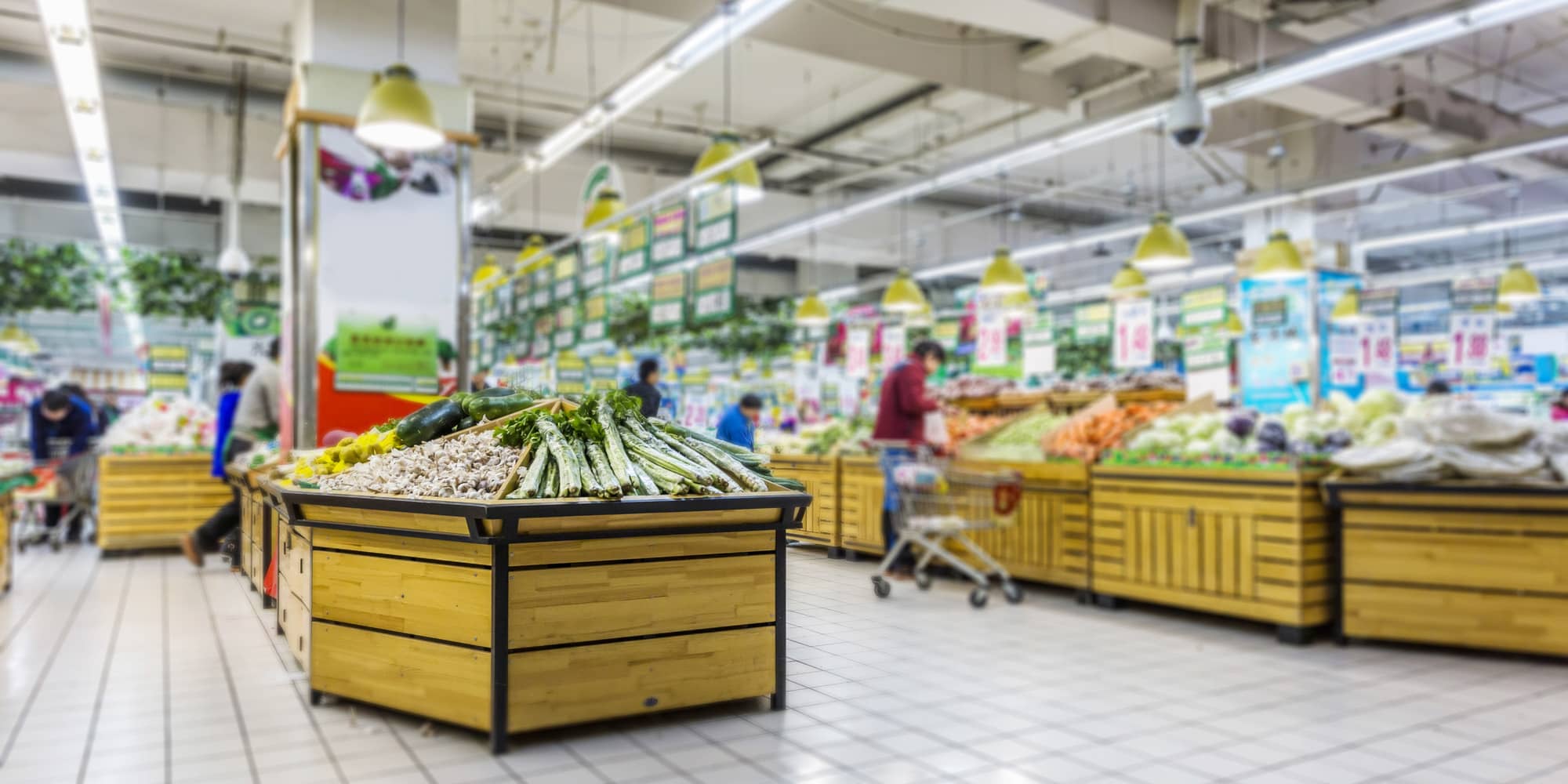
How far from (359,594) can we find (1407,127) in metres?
12.9

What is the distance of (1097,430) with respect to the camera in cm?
708

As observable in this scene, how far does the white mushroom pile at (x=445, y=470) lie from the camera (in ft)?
10.4

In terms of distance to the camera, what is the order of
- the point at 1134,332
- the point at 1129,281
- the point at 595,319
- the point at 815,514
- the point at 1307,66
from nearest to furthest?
the point at 815,514 < the point at 1307,66 < the point at 1129,281 < the point at 1134,332 < the point at 595,319

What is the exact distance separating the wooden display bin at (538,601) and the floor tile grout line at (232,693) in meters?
0.33

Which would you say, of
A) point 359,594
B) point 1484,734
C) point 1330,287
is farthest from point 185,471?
point 1330,287

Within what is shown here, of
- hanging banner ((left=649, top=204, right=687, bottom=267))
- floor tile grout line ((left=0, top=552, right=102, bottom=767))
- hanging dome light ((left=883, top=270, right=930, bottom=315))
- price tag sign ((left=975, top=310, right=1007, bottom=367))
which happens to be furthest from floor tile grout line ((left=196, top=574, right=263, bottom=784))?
price tag sign ((left=975, top=310, right=1007, bottom=367))

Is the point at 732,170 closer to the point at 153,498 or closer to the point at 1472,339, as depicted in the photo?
the point at 153,498

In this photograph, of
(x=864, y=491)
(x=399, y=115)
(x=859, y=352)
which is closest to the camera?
(x=399, y=115)

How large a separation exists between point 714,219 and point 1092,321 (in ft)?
21.0

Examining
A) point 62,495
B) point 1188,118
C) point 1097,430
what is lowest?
point 62,495

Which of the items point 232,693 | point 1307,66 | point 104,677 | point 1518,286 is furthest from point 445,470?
point 1518,286

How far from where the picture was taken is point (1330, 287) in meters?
12.5

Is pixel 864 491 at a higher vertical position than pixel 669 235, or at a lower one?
lower

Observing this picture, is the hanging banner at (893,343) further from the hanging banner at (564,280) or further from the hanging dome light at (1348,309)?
the hanging dome light at (1348,309)
